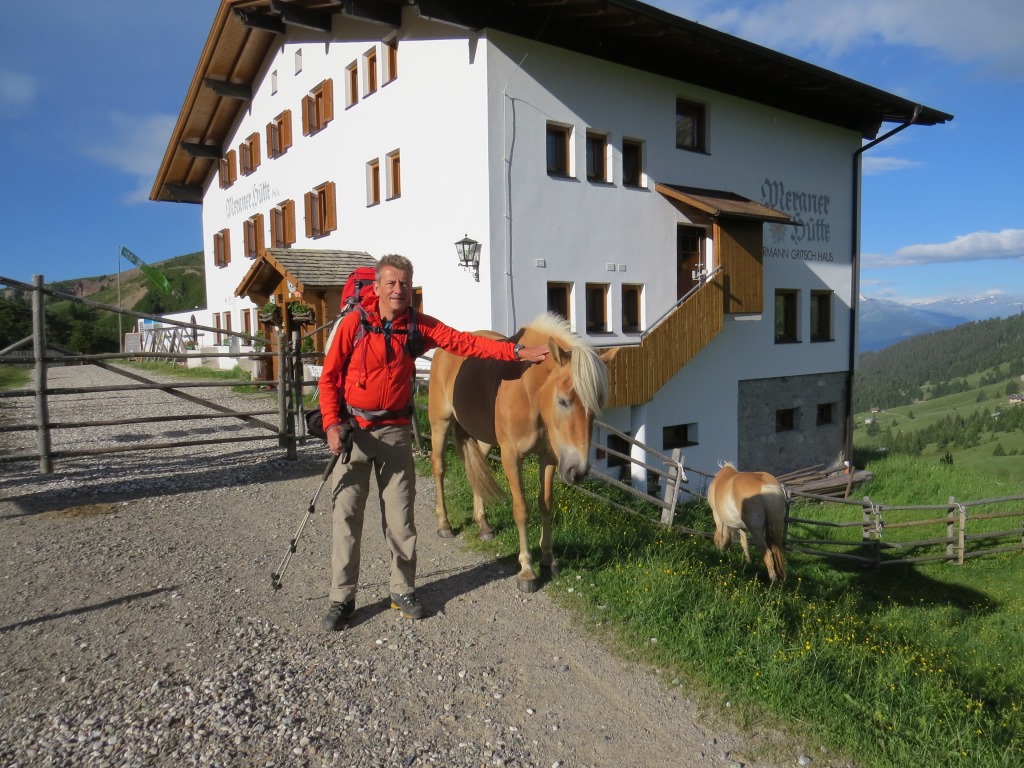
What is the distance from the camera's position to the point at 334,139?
59.7ft

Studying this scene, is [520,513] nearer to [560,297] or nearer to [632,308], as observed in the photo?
[560,297]

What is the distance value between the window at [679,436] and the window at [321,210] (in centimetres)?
1029

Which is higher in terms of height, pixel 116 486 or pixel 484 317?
pixel 484 317

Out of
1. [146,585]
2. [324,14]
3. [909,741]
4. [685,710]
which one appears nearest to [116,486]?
[146,585]

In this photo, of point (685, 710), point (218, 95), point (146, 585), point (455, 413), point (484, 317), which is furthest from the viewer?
point (218, 95)

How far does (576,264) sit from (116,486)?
9.65m

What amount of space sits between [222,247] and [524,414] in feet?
86.6

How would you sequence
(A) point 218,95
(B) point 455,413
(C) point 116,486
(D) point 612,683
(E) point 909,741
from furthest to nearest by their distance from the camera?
(A) point 218,95 → (C) point 116,486 → (B) point 455,413 → (D) point 612,683 → (E) point 909,741

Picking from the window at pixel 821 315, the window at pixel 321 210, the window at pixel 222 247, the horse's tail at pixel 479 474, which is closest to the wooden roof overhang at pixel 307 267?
the window at pixel 321 210

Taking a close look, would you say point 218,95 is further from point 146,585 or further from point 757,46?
point 146,585

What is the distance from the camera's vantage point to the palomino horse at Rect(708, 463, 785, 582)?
774 centimetres

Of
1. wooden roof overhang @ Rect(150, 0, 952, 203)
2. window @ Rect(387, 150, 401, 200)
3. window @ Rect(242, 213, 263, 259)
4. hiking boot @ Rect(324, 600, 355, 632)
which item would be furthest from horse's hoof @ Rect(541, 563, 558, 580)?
window @ Rect(242, 213, 263, 259)

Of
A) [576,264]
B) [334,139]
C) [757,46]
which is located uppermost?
[757,46]

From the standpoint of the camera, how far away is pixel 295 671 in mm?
3797
